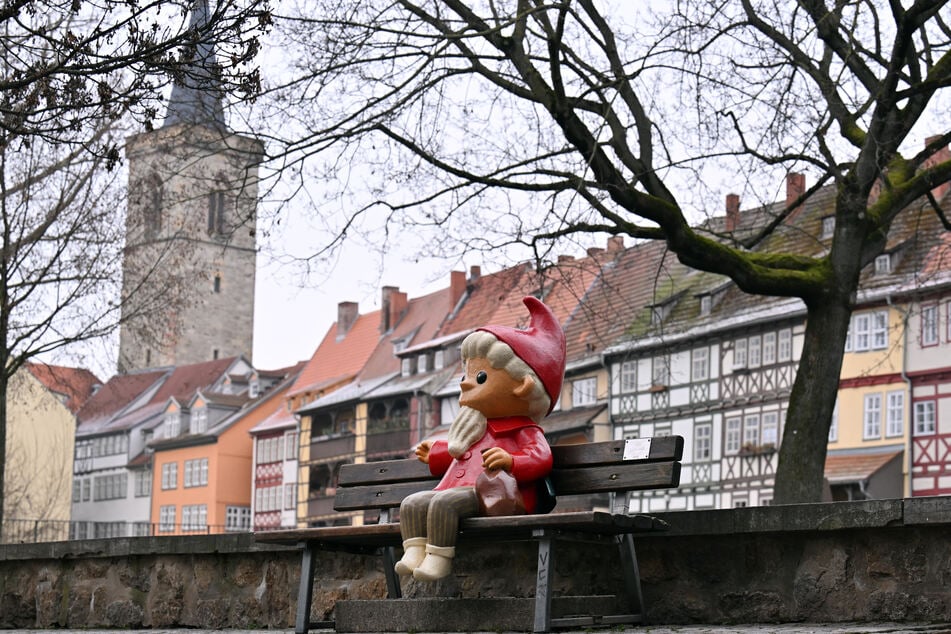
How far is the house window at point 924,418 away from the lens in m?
37.1

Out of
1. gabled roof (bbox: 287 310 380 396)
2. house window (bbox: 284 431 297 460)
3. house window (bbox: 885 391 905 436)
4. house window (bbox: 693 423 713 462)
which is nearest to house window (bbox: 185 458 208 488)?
gabled roof (bbox: 287 310 380 396)

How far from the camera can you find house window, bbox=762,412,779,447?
40594 mm

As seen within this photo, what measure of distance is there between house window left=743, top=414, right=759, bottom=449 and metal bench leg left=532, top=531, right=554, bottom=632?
34.9 m

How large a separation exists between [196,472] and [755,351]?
111 feet

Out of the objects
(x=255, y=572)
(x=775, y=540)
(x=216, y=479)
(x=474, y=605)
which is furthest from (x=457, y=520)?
(x=216, y=479)

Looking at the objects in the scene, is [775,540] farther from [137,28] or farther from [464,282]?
[464,282]

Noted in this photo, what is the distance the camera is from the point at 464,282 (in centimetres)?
5997

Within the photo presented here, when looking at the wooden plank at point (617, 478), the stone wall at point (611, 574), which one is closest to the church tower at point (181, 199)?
the wooden plank at point (617, 478)

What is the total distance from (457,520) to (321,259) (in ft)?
21.5

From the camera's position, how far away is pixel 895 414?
38.0 m

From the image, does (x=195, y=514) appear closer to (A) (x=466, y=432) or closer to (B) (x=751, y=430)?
(B) (x=751, y=430)

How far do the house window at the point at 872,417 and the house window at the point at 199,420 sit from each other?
124 feet

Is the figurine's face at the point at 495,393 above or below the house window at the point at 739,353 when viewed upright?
below

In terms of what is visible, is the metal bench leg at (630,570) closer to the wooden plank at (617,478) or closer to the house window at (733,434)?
the wooden plank at (617,478)
